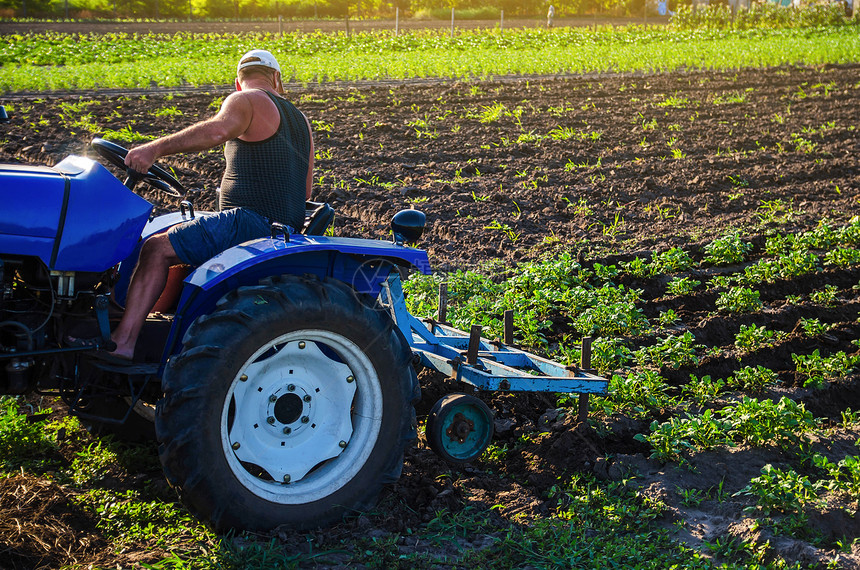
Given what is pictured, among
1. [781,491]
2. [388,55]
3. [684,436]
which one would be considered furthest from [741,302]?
[388,55]

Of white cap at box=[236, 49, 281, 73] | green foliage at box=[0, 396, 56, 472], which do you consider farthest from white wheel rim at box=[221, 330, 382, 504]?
white cap at box=[236, 49, 281, 73]

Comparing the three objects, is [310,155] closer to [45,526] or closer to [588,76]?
[45,526]

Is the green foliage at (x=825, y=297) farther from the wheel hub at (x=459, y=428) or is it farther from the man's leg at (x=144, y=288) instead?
the man's leg at (x=144, y=288)

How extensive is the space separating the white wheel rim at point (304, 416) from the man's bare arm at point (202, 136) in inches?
33.5

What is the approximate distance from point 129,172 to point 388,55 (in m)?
22.4

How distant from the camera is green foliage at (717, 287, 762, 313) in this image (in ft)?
18.3

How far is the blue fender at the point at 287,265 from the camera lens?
10.3 feet

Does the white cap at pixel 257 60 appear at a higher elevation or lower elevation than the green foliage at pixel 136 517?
higher

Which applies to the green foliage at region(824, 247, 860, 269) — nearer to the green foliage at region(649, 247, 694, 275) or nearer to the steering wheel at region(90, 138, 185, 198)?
the green foliage at region(649, 247, 694, 275)

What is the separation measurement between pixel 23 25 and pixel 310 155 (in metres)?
38.3

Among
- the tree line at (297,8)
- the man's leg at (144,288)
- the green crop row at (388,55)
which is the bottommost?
the man's leg at (144,288)

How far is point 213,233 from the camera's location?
3.37 meters

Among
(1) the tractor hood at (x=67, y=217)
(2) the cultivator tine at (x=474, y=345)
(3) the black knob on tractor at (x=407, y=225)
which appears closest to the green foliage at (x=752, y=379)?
(2) the cultivator tine at (x=474, y=345)

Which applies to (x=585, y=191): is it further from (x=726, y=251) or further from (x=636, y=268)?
(x=636, y=268)
